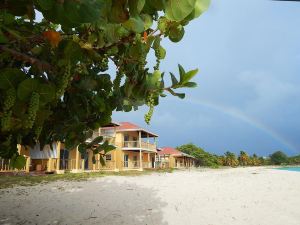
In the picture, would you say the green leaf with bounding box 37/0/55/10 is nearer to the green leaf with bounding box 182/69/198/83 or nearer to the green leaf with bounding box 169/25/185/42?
the green leaf with bounding box 169/25/185/42

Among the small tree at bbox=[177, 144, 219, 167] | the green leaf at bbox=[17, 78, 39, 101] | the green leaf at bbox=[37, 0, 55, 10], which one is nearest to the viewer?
the green leaf at bbox=[37, 0, 55, 10]

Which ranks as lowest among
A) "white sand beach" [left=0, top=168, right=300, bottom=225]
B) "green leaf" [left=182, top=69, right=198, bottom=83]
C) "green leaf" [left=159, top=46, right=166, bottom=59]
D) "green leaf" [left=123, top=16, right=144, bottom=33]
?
"white sand beach" [left=0, top=168, right=300, bottom=225]

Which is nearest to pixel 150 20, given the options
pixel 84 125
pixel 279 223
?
pixel 84 125

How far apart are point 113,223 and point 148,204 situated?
2475 millimetres

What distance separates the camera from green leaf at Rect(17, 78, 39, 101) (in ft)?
6.12

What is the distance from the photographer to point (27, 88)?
1.89m

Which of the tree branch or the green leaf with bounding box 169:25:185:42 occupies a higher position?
the green leaf with bounding box 169:25:185:42

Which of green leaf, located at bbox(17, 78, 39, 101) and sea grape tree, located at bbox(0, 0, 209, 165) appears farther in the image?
green leaf, located at bbox(17, 78, 39, 101)

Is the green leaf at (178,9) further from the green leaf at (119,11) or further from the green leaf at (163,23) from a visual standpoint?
the green leaf at (163,23)

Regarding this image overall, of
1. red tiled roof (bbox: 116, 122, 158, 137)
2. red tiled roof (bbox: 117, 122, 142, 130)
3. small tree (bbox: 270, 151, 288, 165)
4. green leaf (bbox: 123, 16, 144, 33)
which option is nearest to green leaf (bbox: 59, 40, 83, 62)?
Result: green leaf (bbox: 123, 16, 144, 33)

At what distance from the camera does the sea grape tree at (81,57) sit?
4.76 feet

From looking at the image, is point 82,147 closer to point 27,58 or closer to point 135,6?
point 27,58

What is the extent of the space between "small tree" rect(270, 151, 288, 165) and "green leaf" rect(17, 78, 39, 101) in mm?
122469

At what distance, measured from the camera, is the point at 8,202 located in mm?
9602
